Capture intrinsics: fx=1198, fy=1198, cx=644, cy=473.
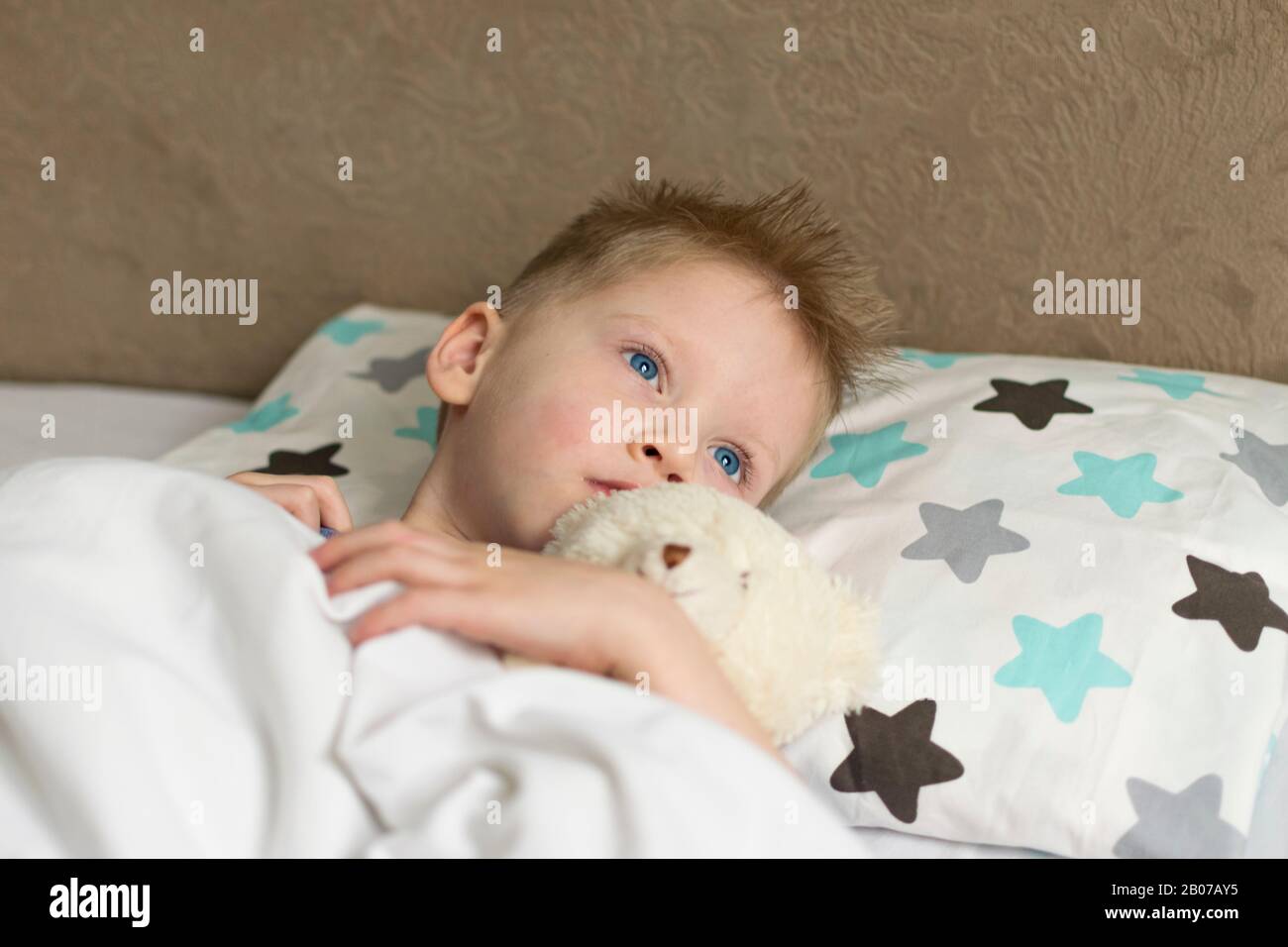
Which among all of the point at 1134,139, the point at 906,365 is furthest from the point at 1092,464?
the point at 1134,139

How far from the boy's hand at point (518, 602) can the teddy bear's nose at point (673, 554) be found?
0.03 m

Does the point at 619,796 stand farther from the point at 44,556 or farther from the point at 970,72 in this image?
the point at 970,72

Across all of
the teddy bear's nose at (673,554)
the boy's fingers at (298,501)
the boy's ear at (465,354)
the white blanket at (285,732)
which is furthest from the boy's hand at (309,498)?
the teddy bear's nose at (673,554)

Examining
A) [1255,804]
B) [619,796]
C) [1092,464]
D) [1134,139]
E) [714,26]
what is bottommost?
[1255,804]

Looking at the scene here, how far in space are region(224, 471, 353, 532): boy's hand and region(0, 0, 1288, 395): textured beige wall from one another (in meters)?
0.56

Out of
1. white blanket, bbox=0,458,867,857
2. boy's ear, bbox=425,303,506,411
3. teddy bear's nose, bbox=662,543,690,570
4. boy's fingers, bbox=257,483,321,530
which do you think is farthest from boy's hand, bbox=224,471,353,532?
teddy bear's nose, bbox=662,543,690,570

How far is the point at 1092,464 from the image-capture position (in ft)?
3.76

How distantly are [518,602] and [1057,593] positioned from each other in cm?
49

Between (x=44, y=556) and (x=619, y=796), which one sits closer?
(x=619, y=796)

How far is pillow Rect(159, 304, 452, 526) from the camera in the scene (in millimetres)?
1361

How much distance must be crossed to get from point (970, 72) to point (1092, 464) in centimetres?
51

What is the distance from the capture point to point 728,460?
112cm

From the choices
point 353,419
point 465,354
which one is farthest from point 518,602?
point 353,419

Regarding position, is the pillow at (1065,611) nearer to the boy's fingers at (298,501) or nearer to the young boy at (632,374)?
the young boy at (632,374)
